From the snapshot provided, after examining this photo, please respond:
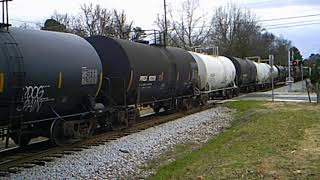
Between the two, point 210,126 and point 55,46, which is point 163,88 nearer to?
point 210,126

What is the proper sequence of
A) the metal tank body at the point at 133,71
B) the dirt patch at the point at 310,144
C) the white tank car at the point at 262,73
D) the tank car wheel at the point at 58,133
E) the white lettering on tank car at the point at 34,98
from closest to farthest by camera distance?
1. the dirt patch at the point at 310,144
2. the white lettering on tank car at the point at 34,98
3. the tank car wheel at the point at 58,133
4. the metal tank body at the point at 133,71
5. the white tank car at the point at 262,73

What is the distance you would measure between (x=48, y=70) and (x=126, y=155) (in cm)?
299

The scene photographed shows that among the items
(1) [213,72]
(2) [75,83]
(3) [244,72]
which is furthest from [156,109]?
(3) [244,72]

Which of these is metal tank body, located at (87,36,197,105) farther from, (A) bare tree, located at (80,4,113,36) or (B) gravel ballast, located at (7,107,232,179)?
(A) bare tree, located at (80,4,113,36)

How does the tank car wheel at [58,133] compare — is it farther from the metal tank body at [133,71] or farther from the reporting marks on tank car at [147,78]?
the reporting marks on tank car at [147,78]

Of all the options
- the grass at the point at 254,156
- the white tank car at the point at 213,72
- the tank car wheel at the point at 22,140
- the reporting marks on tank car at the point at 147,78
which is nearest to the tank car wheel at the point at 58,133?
the tank car wheel at the point at 22,140

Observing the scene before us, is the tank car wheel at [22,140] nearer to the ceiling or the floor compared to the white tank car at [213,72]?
nearer to the floor

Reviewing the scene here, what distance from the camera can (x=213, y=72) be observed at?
29.5 meters

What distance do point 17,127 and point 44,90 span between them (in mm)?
1131

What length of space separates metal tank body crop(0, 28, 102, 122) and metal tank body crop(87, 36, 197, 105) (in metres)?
2.03

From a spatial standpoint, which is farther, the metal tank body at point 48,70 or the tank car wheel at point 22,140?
the tank car wheel at point 22,140

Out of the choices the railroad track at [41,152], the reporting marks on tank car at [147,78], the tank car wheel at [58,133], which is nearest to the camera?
the railroad track at [41,152]

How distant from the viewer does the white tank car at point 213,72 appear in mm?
27312

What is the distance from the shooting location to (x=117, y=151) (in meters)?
12.6
